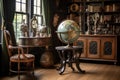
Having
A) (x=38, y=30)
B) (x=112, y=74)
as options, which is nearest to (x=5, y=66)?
(x=38, y=30)

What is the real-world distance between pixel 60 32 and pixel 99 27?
2243 mm

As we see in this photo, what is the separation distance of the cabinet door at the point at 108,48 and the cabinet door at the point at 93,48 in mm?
158

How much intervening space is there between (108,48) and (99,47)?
28 centimetres

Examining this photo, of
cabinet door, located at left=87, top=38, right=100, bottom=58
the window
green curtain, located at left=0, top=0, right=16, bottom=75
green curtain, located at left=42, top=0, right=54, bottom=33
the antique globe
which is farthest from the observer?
cabinet door, located at left=87, top=38, right=100, bottom=58

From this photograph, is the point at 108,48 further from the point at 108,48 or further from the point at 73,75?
the point at 73,75

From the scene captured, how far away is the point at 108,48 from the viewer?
6.22m

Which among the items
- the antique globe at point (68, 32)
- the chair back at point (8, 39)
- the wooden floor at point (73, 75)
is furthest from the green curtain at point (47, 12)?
the chair back at point (8, 39)

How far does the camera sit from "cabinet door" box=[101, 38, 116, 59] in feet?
20.2

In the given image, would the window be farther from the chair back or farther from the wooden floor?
the wooden floor

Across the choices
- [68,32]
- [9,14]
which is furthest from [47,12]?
[9,14]

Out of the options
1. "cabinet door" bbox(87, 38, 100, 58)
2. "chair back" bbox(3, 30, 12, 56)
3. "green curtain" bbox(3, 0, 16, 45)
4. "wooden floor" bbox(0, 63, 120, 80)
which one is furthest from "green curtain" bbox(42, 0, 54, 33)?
"chair back" bbox(3, 30, 12, 56)

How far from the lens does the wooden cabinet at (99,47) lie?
6.17 m

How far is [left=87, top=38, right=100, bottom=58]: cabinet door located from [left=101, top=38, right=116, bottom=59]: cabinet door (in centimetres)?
16

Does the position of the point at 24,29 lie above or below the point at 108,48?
above
